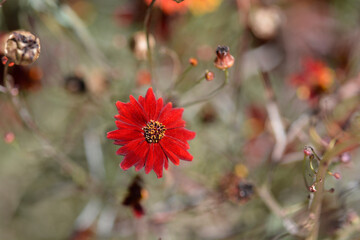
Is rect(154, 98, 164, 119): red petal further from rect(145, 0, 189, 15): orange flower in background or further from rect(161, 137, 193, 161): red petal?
rect(145, 0, 189, 15): orange flower in background

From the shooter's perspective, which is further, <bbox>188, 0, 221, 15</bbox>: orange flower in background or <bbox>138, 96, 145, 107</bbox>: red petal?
<bbox>188, 0, 221, 15</bbox>: orange flower in background

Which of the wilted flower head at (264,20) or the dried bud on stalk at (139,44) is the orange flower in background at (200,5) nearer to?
the wilted flower head at (264,20)

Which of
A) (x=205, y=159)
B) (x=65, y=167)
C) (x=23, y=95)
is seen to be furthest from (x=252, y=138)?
(x=23, y=95)

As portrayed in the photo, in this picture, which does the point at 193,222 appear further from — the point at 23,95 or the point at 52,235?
the point at 23,95

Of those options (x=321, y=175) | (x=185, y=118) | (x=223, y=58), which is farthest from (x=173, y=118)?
(x=185, y=118)

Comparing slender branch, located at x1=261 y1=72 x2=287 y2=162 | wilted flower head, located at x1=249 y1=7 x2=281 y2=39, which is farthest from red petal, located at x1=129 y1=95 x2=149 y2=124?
wilted flower head, located at x1=249 y1=7 x2=281 y2=39

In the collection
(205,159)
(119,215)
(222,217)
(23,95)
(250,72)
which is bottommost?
(222,217)
